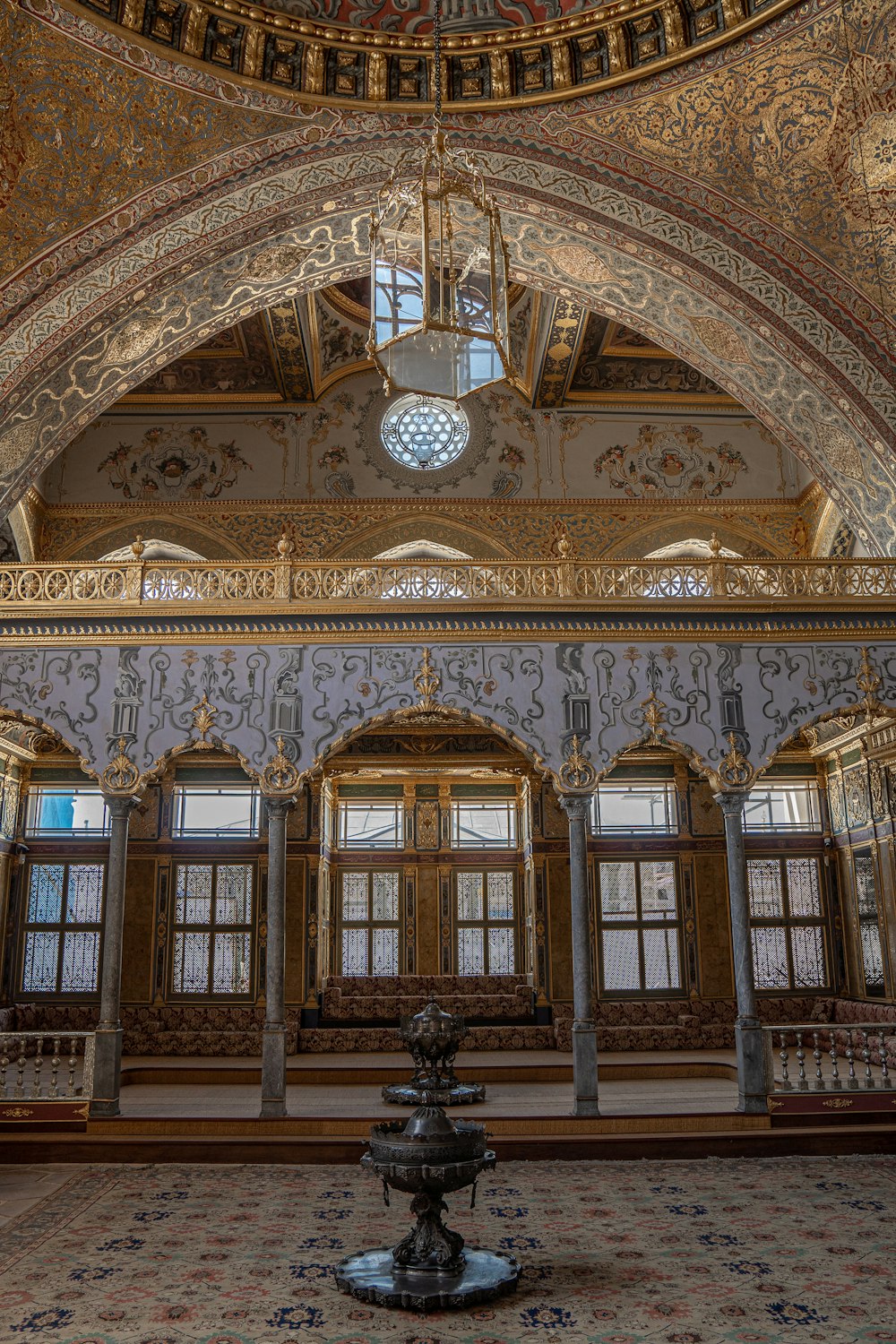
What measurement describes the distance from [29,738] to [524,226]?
25.6 feet

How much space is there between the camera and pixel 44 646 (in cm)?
901

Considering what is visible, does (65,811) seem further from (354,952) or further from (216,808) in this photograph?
(354,952)

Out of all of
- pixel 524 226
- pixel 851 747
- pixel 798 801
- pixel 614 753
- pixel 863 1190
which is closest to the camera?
pixel 863 1190

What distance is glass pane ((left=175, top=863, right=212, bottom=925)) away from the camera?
13.4 meters

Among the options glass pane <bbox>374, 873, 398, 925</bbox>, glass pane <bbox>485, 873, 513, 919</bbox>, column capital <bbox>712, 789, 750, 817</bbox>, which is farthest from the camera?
glass pane <bbox>485, 873, 513, 919</bbox>

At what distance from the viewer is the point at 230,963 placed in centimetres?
1326

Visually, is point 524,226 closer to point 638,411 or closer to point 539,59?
point 539,59

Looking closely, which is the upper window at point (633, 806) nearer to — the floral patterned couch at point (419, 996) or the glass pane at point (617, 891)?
the glass pane at point (617, 891)

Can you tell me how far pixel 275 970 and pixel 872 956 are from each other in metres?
7.07

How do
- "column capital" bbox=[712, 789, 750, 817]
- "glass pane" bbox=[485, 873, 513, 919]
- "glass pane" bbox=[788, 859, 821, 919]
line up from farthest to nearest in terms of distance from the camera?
"glass pane" bbox=[485, 873, 513, 919] → "glass pane" bbox=[788, 859, 821, 919] → "column capital" bbox=[712, 789, 750, 817]

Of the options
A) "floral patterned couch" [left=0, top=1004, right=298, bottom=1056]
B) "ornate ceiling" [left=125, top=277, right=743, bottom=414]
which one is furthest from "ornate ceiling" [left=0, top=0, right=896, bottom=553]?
"floral patterned couch" [left=0, top=1004, right=298, bottom=1056]

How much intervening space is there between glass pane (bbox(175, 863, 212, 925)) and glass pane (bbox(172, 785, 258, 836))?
1.50 ft

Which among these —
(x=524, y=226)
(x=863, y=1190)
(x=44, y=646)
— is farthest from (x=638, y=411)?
(x=863, y=1190)

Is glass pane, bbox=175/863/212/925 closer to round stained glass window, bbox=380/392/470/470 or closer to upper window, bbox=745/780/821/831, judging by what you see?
round stained glass window, bbox=380/392/470/470
